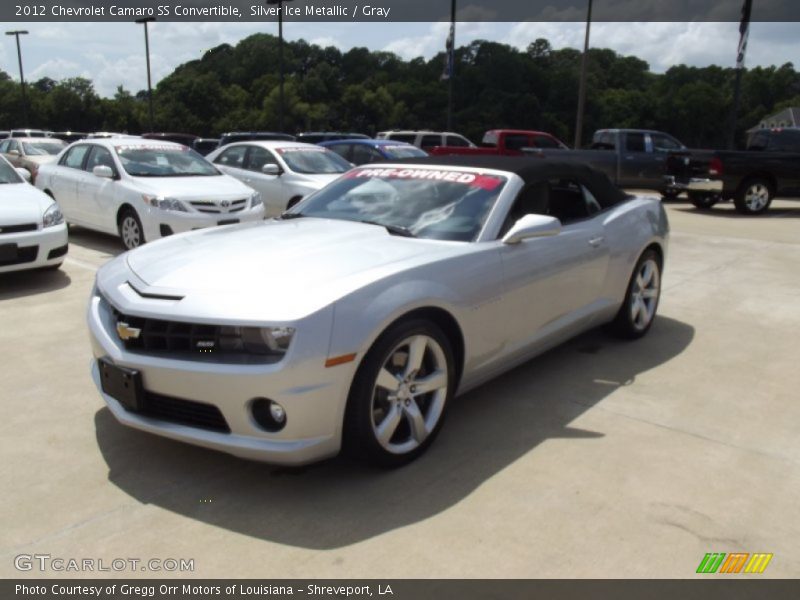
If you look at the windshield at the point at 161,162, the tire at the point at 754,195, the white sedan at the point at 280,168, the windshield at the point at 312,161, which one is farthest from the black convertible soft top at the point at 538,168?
the tire at the point at 754,195

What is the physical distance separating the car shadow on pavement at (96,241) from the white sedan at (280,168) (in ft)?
7.59

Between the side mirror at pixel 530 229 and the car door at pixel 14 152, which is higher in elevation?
the side mirror at pixel 530 229

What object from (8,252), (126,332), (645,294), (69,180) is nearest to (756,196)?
(645,294)

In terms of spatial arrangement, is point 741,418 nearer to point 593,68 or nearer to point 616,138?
point 616,138

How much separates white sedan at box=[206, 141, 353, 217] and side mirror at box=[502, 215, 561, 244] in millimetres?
6725

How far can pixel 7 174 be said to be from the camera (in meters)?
7.76

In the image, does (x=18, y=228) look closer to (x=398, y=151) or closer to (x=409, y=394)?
(x=409, y=394)

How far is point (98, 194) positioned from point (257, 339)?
7162 millimetres

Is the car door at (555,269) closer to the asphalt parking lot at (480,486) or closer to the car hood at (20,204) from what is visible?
the asphalt parking lot at (480,486)

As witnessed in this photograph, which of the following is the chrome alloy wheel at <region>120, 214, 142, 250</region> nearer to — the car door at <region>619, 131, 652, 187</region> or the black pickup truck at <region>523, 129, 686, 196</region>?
the black pickup truck at <region>523, 129, 686, 196</region>

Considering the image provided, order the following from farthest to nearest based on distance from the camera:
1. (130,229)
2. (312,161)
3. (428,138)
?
(428,138) → (312,161) → (130,229)

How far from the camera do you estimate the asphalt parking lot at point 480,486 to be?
2.60 m

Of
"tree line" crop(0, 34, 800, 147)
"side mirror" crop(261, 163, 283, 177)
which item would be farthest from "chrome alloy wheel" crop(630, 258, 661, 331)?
"tree line" crop(0, 34, 800, 147)
